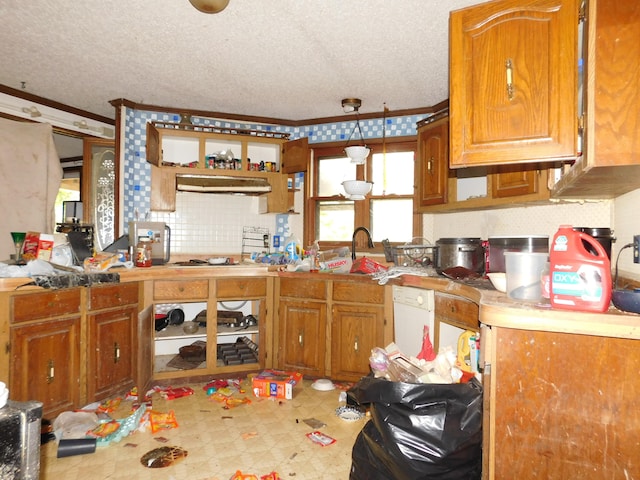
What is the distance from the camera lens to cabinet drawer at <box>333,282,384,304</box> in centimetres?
287

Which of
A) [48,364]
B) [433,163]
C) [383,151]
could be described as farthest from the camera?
[383,151]

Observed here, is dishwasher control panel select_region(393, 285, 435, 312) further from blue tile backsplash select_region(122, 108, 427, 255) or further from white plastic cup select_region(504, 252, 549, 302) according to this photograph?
blue tile backsplash select_region(122, 108, 427, 255)

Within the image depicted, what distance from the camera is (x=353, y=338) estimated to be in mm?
2920

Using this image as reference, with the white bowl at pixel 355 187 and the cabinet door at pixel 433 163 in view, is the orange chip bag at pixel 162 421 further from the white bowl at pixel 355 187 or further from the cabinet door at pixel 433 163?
the cabinet door at pixel 433 163

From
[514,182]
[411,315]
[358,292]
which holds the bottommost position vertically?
[411,315]

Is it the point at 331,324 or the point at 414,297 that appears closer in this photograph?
the point at 414,297

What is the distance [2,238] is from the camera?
10.8 feet

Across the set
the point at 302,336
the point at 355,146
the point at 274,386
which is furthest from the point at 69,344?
the point at 355,146

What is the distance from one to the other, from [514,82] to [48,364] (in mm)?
2786

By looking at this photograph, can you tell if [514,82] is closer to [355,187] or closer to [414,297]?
[414,297]

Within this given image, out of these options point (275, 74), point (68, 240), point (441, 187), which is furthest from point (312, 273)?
point (68, 240)

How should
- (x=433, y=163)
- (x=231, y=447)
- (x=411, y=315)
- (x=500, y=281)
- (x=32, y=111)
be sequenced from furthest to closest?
(x=32, y=111) → (x=433, y=163) → (x=411, y=315) → (x=231, y=447) → (x=500, y=281)

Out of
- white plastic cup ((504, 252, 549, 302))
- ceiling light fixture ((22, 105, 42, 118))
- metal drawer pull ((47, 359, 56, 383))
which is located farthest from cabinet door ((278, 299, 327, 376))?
ceiling light fixture ((22, 105, 42, 118))

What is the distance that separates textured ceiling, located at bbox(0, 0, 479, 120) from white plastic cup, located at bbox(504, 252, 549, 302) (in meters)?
1.51
